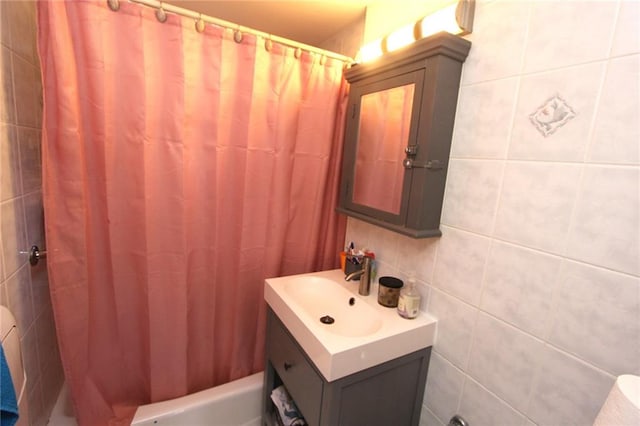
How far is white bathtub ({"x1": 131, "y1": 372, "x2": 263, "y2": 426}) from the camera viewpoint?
1240 mm

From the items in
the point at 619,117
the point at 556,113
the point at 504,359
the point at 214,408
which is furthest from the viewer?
the point at 214,408

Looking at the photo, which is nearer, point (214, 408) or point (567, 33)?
point (567, 33)

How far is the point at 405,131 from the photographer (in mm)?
1093

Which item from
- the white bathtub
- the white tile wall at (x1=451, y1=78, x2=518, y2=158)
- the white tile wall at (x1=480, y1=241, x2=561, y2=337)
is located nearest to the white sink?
the white tile wall at (x1=480, y1=241, x2=561, y2=337)

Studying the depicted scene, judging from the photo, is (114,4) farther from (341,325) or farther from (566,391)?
(566,391)

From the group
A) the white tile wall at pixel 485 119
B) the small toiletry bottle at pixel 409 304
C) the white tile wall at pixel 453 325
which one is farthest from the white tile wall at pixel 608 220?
the small toiletry bottle at pixel 409 304

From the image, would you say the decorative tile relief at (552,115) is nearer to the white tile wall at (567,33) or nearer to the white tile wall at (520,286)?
the white tile wall at (567,33)

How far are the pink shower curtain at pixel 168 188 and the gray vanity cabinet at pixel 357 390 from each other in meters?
0.42

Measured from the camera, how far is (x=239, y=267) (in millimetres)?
1390

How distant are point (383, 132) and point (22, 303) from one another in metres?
1.50

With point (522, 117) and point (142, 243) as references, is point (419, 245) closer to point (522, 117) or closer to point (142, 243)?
point (522, 117)

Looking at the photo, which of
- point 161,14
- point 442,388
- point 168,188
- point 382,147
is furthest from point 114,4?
point 442,388

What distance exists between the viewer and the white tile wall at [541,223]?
0.64 metres

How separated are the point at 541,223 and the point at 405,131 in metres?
0.54
